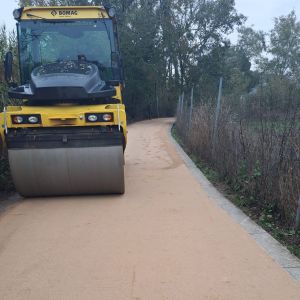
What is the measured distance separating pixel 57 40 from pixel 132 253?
477 centimetres

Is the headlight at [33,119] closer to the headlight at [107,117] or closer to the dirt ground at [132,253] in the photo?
the headlight at [107,117]

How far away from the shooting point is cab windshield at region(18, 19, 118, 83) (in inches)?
306

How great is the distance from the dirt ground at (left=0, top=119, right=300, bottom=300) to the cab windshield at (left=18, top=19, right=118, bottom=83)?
2662 millimetres

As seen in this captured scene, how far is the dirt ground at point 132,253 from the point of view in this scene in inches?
148

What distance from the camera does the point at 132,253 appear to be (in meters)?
4.57

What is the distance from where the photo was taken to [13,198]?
7270mm

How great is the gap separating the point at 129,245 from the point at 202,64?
31880mm

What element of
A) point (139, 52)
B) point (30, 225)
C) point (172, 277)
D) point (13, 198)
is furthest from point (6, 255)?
point (139, 52)

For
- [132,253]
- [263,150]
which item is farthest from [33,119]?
[263,150]

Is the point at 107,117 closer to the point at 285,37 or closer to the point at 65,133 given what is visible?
the point at 65,133

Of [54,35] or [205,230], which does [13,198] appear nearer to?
[54,35]

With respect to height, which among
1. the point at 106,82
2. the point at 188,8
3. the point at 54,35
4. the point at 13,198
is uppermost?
the point at 188,8

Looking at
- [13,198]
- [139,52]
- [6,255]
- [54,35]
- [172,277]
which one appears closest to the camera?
[172,277]

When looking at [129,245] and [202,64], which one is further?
[202,64]
